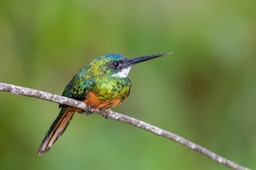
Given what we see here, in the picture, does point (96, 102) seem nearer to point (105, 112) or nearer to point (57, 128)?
point (105, 112)

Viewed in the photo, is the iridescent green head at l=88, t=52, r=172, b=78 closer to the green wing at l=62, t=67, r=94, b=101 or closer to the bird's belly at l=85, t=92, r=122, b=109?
the green wing at l=62, t=67, r=94, b=101

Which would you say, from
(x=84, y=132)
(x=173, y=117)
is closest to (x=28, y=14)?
(x=84, y=132)

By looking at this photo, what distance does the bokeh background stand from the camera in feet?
13.5

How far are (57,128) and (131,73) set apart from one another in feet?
2.56

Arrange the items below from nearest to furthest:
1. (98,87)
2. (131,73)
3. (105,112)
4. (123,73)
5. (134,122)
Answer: (134,122), (105,112), (98,87), (123,73), (131,73)

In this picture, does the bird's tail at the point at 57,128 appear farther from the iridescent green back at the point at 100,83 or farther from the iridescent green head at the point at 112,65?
the iridescent green head at the point at 112,65

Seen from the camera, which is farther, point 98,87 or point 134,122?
point 98,87

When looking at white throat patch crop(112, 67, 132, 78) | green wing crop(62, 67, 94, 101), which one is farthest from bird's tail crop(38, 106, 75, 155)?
white throat patch crop(112, 67, 132, 78)

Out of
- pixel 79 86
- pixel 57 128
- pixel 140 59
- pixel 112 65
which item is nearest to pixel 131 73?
pixel 112 65

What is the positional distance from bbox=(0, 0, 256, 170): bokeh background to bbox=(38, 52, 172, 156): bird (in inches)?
5.1

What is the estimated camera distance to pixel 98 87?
156 inches

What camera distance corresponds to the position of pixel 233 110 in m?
4.69

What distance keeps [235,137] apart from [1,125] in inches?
64.9

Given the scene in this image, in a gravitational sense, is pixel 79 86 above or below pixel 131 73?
above
